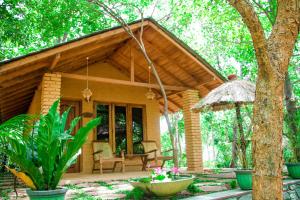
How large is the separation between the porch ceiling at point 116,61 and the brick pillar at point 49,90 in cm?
20

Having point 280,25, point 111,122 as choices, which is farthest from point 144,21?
point 280,25

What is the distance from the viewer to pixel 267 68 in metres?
2.47

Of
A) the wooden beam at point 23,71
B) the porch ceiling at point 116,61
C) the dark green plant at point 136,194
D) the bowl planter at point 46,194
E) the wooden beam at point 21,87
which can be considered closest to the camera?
the bowl planter at point 46,194

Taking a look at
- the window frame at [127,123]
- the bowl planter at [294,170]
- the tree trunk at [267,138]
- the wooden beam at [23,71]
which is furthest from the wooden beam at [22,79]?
the bowl planter at [294,170]

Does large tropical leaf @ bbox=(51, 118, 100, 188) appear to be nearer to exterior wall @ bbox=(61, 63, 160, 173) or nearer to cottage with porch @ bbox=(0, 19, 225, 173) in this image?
cottage with porch @ bbox=(0, 19, 225, 173)

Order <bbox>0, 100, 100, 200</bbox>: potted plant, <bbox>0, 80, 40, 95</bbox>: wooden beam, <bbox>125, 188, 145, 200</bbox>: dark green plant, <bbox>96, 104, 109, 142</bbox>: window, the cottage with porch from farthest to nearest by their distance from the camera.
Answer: <bbox>96, 104, 109, 142</bbox>: window < <bbox>0, 80, 40, 95</bbox>: wooden beam < the cottage with porch < <bbox>125, 188, 145, 200</bbox>: dark green plant < <bbox>0, 100, 100, 200</bbox>: potted plant

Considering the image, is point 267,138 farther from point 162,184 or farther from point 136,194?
point 136,194

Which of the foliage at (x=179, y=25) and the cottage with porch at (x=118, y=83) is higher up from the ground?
the foliage at (x=179, y=25)

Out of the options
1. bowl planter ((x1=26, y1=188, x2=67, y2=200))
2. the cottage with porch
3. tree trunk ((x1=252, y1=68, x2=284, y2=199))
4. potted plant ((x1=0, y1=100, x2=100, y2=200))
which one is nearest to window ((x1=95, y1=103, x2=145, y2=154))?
the cottage with porch

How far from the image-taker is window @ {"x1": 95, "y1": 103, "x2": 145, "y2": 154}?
948cm

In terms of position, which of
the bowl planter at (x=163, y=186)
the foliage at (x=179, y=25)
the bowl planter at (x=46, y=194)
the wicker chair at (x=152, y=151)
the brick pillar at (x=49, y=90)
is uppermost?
the foliage at (x=179, y=25)

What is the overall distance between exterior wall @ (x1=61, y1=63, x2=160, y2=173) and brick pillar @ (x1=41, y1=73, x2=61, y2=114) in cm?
183

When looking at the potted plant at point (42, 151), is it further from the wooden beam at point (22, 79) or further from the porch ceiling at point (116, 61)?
the wooden beam at point (22, 79)

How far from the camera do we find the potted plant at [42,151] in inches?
106
